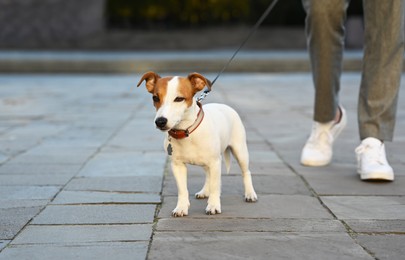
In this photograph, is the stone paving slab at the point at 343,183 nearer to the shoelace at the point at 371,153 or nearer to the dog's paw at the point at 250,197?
the shoelace at the point at 371,153

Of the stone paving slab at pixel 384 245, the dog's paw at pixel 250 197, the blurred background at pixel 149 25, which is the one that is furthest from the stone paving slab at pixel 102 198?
the blurred background at pixel 149 25

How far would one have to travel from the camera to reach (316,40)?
4.23 metres

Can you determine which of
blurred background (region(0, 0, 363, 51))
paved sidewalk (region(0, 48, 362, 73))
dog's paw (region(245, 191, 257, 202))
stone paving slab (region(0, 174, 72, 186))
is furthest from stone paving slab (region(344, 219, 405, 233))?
blurred background (region(0, 0, 363, 51))

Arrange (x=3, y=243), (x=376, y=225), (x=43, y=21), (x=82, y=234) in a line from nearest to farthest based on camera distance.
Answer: (x=3, y=243)
(x=82, y=234)
(x=376, y=225)
(x=43, y=21)

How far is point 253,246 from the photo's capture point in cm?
260

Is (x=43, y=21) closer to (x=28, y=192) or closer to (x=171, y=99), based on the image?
A: (x=28, y=192)

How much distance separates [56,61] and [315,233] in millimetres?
12734

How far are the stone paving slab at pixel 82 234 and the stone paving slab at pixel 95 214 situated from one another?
0.08 metres

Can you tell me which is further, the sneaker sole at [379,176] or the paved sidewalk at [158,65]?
the paved sidewalk at [158,65]

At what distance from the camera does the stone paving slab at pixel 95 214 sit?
3014mm

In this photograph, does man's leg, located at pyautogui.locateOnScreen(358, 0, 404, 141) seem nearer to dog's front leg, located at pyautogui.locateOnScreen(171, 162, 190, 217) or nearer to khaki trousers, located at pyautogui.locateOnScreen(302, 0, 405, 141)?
khaki trousers, located at pyautogui.locateOnScreen(302, 0, 405, 141)

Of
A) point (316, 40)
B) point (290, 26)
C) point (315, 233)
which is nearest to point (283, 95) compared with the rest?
point (316, 40)

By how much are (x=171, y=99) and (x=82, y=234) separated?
0.61 meters

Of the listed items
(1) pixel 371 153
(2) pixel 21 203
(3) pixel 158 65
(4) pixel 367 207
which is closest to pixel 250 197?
(4) pixel 367 207
